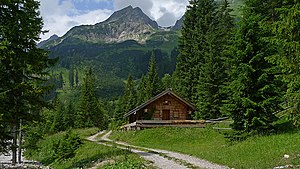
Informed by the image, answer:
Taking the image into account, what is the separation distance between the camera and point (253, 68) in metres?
24.6

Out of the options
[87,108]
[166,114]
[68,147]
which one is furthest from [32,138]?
[87,108]

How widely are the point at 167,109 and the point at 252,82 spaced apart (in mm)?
24626

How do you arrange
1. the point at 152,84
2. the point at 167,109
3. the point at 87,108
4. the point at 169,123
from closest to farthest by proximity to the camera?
the point at 169,123 < the point at 167,109 < the point at 152,84 < the point at 87,108

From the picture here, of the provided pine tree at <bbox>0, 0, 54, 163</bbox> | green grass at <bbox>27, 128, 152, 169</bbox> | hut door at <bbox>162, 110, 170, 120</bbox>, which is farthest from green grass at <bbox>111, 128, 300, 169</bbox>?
hut door at <bbox>162, 110, 170, 120</bbox>

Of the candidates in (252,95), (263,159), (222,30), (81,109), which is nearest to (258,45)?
(252,95)

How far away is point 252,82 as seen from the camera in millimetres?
24422

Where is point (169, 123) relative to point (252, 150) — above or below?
above

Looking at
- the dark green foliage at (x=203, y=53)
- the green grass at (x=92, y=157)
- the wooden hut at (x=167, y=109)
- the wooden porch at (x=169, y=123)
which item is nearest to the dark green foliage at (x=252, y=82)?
the green grass at (x=92, y=157)

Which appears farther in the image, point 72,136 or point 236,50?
point 72,136

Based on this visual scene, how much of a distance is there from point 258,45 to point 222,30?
3171 centimetres

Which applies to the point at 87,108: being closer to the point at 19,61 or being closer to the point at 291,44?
the point at 19,61

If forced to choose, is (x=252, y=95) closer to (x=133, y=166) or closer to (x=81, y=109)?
(x=133, y=166)

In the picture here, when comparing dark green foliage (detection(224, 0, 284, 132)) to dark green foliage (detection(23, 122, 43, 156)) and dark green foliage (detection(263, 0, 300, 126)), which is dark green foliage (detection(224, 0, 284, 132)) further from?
dark green foliage (detection(23, 122, 43, 156))

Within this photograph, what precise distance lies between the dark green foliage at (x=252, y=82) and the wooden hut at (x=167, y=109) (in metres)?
22.6
